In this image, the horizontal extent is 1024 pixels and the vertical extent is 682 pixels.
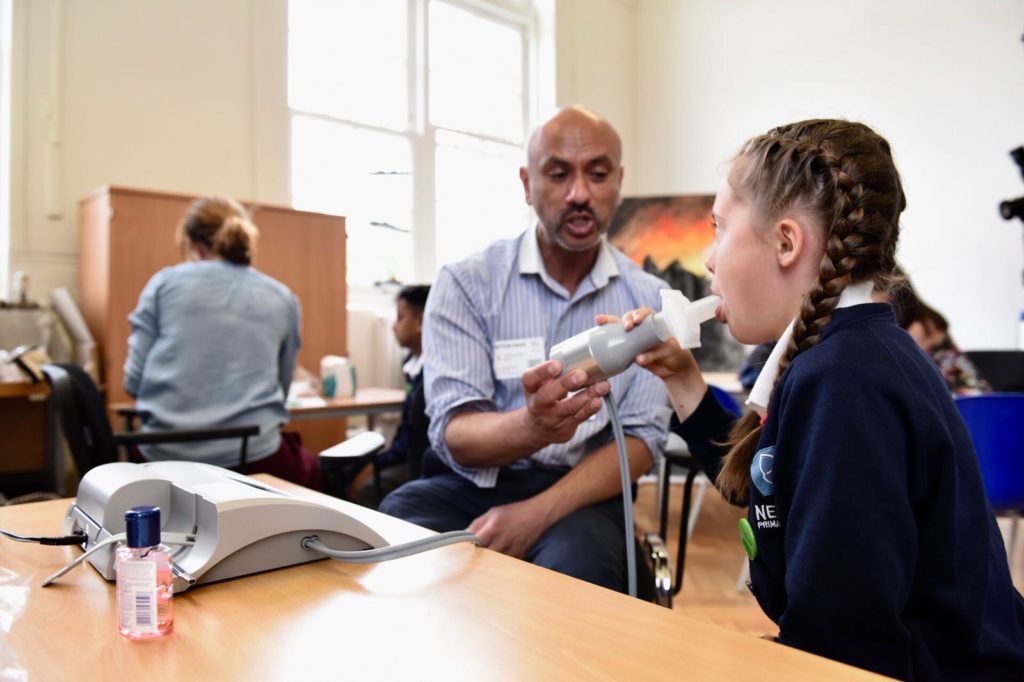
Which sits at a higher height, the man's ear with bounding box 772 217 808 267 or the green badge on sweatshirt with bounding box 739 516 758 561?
the man's ear with bounding box 772 217 808 267

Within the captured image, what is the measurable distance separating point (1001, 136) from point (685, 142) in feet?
8.06

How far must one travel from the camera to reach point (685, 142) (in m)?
6.90

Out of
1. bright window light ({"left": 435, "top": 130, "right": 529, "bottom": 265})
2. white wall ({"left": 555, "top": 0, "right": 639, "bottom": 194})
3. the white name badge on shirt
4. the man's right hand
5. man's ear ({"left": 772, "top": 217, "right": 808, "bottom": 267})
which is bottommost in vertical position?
the man's right hand

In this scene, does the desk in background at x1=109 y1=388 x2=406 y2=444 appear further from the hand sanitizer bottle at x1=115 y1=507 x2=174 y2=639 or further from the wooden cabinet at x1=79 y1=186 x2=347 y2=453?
the hand sanitizer bottle at x1=115 y1=507 x2=174 y2=639

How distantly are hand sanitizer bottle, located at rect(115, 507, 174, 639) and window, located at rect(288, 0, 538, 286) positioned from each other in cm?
429

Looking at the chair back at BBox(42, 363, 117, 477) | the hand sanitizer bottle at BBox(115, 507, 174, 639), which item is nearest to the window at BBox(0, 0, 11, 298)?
the chair back at BBox(42, 363, 117, 477)

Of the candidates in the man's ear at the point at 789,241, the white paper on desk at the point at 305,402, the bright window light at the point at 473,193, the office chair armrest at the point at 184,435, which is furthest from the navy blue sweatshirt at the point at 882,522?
the bright window light at the point at 473,193

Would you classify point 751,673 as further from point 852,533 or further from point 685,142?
point 685,142

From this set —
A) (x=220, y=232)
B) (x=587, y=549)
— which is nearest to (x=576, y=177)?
(x=587, y=549)

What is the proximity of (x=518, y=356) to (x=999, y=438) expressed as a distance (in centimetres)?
192

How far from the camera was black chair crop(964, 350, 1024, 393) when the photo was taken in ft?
15.1

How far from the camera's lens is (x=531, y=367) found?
4.79 ft

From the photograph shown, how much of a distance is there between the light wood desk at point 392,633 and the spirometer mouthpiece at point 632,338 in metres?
0.37

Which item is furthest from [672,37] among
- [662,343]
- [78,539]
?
[78,539]
